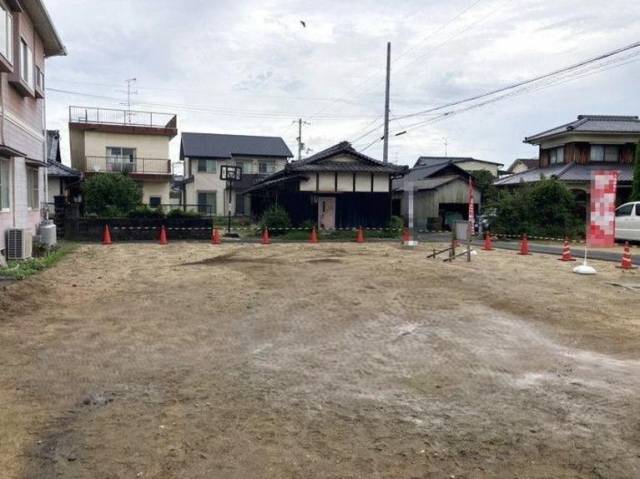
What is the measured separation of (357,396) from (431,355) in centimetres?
158

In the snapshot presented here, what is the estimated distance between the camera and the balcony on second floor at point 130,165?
33.4 meters

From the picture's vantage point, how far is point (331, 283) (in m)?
10.9

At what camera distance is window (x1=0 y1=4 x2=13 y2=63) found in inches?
450

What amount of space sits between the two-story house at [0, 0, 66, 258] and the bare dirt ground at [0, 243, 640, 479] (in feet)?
14.6

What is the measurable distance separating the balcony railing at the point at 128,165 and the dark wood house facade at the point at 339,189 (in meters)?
10.6

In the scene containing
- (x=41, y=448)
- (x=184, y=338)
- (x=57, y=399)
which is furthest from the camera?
(x=184, y=338)

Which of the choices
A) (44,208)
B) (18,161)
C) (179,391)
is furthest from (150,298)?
(44,208)

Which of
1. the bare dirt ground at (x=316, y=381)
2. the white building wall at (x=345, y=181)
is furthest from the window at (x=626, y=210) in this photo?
the bare dirt ground at (x=316, y=381)

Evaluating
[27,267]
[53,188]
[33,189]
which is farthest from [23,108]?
[53,188]

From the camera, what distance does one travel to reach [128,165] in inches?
1329

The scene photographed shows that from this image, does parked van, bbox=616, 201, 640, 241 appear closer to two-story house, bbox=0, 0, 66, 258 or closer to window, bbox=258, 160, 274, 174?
two-story house, bbox=0, 0, 66, 258

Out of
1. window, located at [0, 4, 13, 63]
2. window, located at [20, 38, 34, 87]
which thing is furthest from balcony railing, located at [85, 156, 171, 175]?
window, located at [0, 4, 13, 63]

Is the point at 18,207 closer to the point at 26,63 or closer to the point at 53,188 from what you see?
the point at 26,63

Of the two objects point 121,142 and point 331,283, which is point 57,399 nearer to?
point 331,283
